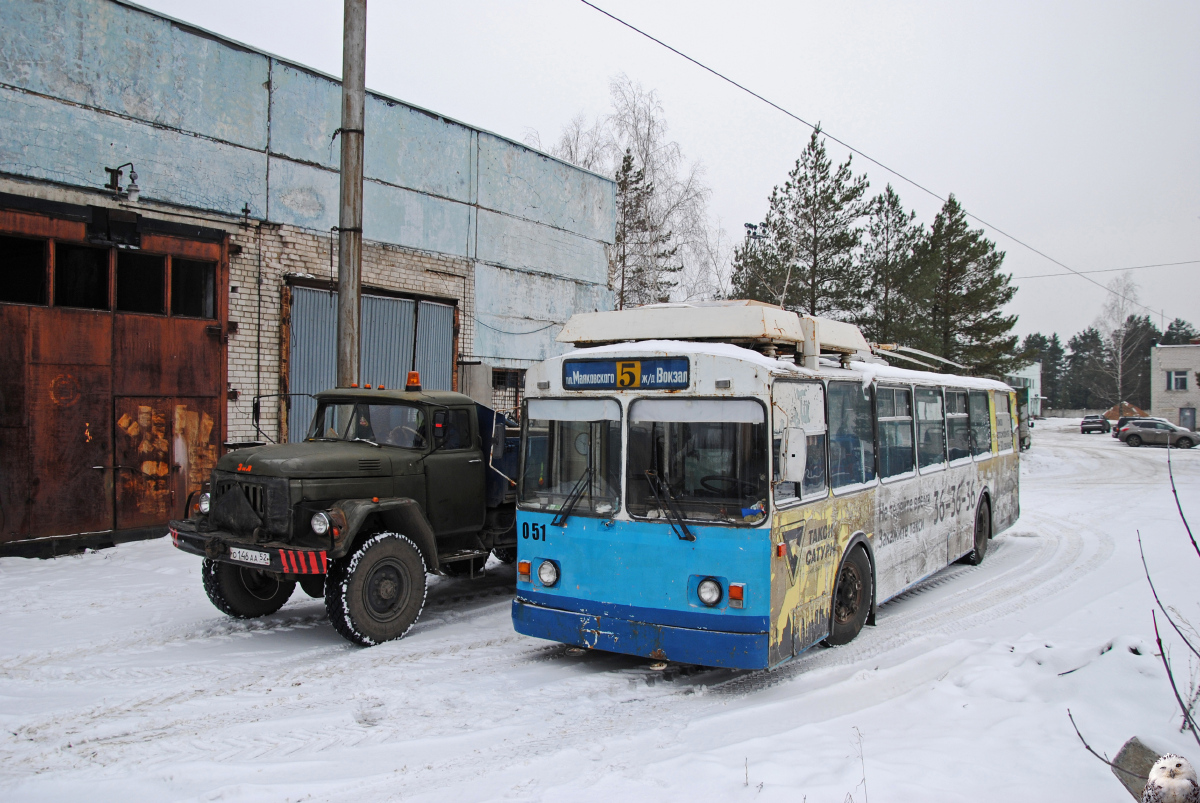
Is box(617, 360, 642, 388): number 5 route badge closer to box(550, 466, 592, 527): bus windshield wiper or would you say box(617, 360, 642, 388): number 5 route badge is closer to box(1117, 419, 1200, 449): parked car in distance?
box(550, 466, 592, 527): bus windshield wiper

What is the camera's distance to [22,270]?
10594mm

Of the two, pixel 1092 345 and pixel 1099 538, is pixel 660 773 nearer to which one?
pixel 1099 538

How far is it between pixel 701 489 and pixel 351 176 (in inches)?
288

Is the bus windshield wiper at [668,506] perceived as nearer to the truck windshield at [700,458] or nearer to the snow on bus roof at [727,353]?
the truck windshield at [700,458]

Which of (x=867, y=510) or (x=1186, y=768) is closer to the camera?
(x=1186, y=768)

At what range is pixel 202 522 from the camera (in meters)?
7.51

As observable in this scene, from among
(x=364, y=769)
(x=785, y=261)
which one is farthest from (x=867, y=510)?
(x=785, y=261)

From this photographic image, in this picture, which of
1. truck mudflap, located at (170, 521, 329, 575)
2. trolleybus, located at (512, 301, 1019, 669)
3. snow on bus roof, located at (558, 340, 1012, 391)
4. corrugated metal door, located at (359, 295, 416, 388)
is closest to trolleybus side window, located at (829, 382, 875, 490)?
trolleybus, located at (512, 301, 1019, 669)

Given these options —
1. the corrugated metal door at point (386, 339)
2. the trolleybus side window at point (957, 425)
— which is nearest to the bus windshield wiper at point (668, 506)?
the trolleybus side window at point (957, 425)

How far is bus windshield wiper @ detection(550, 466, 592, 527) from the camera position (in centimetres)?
620

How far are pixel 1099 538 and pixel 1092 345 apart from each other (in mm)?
108510

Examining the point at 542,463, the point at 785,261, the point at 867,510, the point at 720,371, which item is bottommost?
the point at 867,510

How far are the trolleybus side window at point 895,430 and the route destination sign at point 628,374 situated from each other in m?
2.81

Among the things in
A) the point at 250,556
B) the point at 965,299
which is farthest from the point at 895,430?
the point at 965,299
